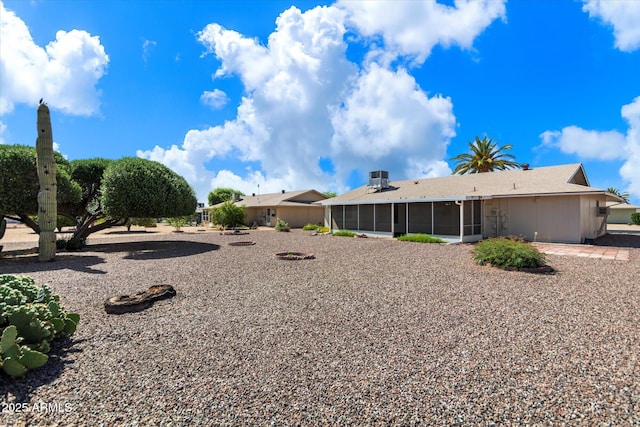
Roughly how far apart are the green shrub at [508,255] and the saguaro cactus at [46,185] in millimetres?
14712

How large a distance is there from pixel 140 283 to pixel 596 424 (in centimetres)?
830

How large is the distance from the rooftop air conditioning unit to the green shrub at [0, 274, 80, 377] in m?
20.4

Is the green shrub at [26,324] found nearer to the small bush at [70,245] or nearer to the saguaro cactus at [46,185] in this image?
the saguaro cactus at [46,185]

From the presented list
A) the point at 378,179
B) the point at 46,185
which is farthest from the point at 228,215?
the point at 46,185

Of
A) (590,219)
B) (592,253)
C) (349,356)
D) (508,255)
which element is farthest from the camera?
(590,219)

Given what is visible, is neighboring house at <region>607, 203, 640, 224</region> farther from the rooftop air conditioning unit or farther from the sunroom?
the sunroom

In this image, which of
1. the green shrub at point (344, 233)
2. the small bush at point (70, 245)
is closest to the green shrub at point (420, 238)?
the green shrub at point (344, 233)

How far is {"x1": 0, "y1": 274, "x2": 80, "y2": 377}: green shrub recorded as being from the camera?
3.28 m

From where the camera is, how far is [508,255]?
8992 millimetres

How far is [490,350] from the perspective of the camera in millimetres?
3984

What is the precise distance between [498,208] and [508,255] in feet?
29.8

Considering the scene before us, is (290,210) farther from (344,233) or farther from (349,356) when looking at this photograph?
(349,356)

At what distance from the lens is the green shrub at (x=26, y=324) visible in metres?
3.28

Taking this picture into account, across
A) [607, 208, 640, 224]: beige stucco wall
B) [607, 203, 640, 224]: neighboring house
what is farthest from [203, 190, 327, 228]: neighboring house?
[607, 208, 640, 224]: beige stucco wall
